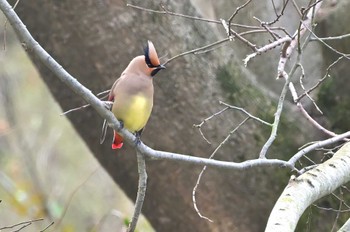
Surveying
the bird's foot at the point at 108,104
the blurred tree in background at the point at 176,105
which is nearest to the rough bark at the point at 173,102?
the blurred tree in background at the point at 176,105

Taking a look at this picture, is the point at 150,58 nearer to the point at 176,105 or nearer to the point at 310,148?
the point at 310,148

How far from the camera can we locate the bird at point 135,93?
6.30ft

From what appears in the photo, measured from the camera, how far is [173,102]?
2.72 meters

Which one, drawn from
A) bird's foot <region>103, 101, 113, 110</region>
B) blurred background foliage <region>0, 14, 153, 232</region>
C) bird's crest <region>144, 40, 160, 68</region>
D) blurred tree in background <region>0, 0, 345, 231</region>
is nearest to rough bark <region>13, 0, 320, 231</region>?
blurred tree in background <region>0, 0, 345, 231</region>

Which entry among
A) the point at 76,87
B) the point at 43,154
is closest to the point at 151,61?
the point at 76,87

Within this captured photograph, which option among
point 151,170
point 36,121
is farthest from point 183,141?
→ point 36,121

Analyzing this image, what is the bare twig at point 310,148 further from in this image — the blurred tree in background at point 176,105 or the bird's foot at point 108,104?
the blurred tree in background at point 176,105

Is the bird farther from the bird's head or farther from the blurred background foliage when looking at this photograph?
the blurred background foliage

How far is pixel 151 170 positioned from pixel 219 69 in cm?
46

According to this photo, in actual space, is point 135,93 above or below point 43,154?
above

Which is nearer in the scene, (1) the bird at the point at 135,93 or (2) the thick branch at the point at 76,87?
(2) the thick branch at the point at 76,87

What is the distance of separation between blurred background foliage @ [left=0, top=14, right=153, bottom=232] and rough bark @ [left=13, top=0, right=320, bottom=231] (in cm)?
344

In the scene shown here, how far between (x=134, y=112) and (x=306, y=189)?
48 cm

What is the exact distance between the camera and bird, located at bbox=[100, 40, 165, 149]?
1921mm
